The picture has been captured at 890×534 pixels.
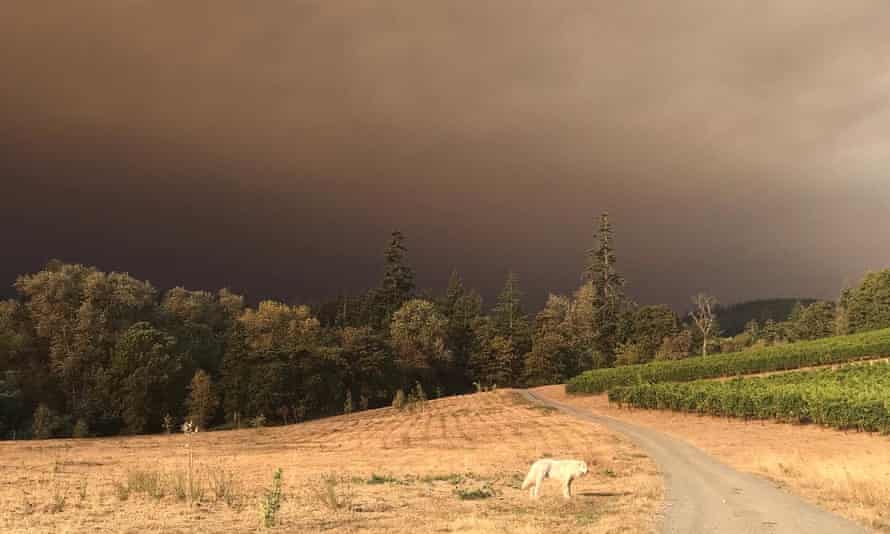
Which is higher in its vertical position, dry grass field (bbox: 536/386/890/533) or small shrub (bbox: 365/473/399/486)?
small shrub (bbox: 365/473/399/486)

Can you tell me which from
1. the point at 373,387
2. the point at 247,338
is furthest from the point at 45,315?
the point at 373,387

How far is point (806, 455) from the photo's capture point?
1206 inches

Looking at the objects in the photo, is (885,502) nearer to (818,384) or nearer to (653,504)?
(653,504)

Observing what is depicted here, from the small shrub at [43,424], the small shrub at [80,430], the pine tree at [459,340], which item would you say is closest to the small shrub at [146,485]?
the small shrub at [43,424]

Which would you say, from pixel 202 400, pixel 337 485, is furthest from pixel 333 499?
pixel 202 400

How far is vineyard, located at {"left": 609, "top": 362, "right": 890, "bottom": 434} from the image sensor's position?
36.4 meters

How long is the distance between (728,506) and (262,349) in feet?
205

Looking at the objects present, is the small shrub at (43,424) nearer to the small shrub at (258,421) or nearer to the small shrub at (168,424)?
the small shrub at (168,424)

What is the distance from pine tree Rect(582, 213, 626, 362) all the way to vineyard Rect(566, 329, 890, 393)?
36763 mm

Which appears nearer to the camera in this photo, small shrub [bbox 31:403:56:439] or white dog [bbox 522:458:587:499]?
white dog [bbox 522:458:587:499]

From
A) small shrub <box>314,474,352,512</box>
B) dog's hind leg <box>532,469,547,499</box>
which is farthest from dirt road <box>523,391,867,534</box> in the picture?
small shrub <box>314,474,352,512</box>

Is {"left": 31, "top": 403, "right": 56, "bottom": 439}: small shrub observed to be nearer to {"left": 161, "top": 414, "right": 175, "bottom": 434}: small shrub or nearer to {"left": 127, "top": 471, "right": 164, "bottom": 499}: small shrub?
{"left": 161, "top": 414, "right": 175, "bottom": 434}: small shrub

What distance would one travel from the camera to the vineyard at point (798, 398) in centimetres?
3641

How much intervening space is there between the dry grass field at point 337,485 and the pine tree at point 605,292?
65.5 meters
